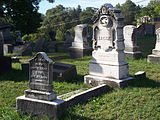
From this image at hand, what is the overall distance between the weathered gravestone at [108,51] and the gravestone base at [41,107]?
274cm

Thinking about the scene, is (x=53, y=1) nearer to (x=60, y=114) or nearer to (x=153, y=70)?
(x=153, y=70)

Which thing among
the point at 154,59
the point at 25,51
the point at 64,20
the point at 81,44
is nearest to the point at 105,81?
the point at 154,59

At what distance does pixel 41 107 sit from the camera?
602 centimetres

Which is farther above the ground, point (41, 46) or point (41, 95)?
point (41, 46)

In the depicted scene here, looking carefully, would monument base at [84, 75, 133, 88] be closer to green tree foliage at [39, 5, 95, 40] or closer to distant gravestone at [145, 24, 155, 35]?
distant gravestone at [145, 24, 155, 35]

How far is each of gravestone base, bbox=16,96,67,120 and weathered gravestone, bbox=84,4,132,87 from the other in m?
2.74

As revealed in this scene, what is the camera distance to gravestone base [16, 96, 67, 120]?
586cm

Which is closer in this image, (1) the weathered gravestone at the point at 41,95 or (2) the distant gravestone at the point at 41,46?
(1) the weathered gravestone at the point at 41,95

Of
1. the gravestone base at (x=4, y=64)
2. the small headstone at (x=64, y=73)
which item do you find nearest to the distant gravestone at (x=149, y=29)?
the gravestone base at (x=4, y=64)

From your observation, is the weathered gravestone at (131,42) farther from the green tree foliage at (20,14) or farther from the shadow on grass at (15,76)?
the green tree foliage at (20,14)

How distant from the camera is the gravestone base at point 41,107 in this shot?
5.86 m

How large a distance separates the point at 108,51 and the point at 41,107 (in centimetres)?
362

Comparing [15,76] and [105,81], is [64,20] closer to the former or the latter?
[15,76]

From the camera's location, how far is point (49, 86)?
19.8 ft
